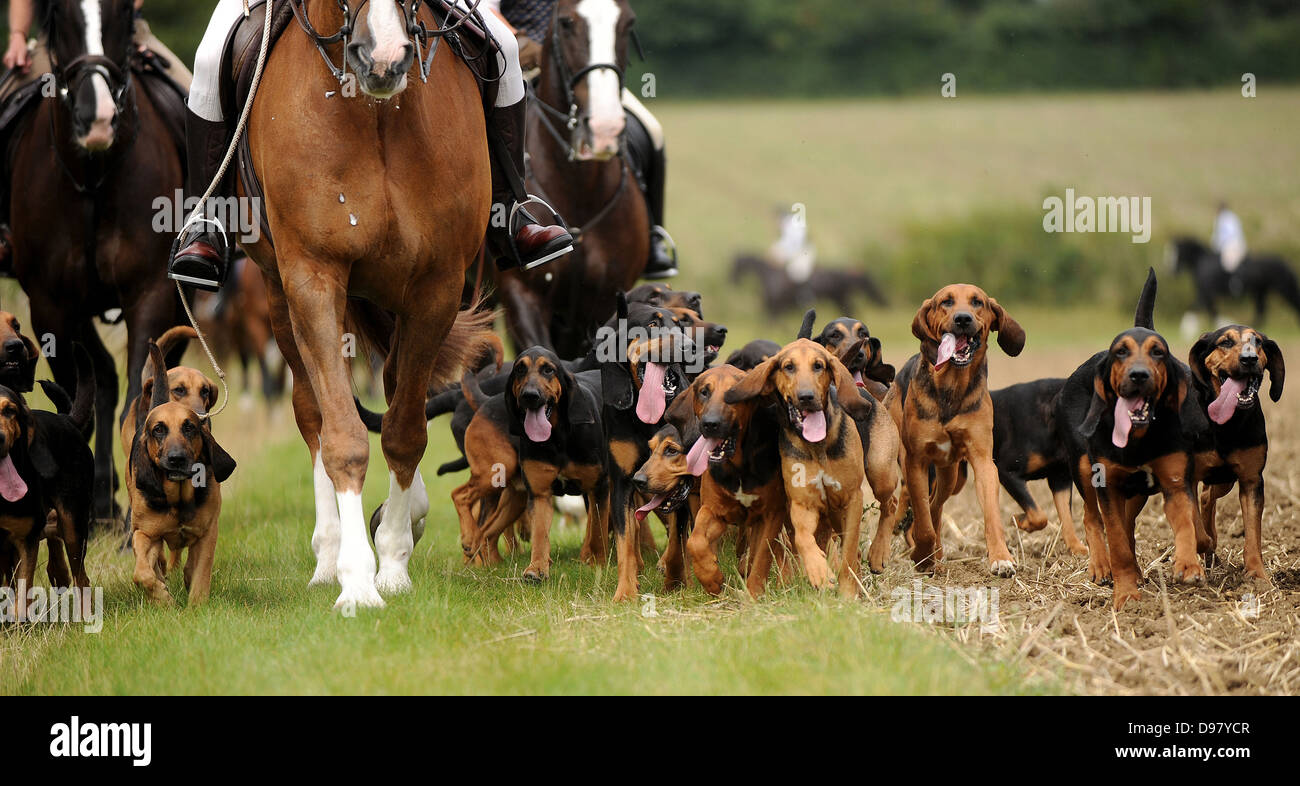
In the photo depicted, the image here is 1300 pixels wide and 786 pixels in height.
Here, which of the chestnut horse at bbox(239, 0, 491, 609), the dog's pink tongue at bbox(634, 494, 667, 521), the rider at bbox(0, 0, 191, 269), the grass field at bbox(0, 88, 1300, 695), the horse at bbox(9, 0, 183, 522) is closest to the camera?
the grass field at bbox(0, 88, 1300, 695)

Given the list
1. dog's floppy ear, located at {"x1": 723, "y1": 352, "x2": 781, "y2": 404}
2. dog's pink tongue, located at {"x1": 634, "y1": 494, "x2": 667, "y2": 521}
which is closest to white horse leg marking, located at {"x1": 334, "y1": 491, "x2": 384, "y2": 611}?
dog's pink tongue, located at {"x1": 634, "y1": 494, "x2": 667, "y2": 521}

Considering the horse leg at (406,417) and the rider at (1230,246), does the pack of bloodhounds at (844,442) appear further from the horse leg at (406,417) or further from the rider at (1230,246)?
the rider at (1230,246)

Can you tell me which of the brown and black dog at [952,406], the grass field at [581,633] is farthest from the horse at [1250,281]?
the brown and black dog at [952,406]

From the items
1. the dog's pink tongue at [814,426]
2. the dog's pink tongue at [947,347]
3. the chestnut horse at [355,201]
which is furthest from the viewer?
the dog's pink tongue at [947,347]

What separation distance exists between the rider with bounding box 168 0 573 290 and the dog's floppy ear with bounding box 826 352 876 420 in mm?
1772

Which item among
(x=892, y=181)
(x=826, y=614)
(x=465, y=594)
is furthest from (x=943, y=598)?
(x=892, y=181)

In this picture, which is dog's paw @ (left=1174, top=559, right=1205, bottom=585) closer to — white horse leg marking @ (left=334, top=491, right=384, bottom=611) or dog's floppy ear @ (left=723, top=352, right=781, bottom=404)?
dog's floppy ear @ (left=723, top=352, right=781, bottom=404)

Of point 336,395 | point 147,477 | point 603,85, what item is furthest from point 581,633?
point 603,85

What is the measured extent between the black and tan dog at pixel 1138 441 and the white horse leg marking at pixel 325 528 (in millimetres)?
4059

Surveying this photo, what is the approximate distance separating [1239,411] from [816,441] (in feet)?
7.81

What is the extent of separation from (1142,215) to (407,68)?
32524 mm

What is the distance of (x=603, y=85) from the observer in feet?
32.2

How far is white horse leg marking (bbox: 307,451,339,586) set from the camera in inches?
331

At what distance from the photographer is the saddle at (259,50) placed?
7.38 metres
